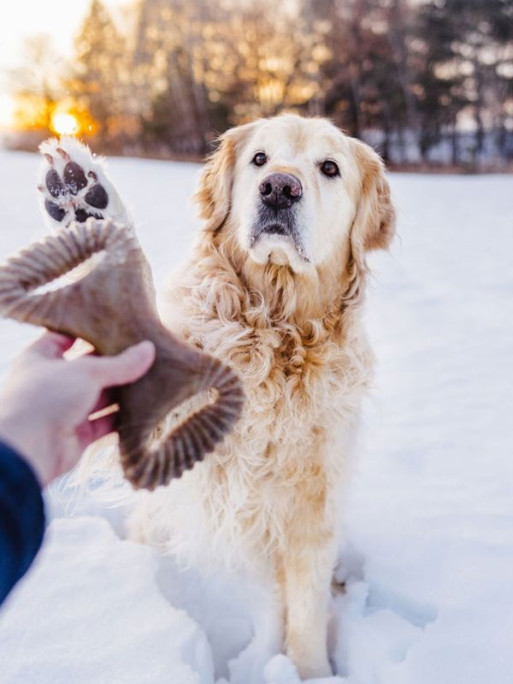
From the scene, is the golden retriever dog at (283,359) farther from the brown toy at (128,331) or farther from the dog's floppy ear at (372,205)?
the brown toy at (128,331)

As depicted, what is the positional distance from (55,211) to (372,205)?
1293 mm

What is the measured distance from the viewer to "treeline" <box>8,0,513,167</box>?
20.5 meters

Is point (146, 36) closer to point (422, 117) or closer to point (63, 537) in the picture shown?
point (422, 117)

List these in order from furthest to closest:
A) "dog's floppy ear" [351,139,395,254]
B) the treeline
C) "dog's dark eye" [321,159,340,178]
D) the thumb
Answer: the treeline → "dog's floppy ear" [351,139,395,254] → "dog's dark eye" [321,159,340,178] → the thumb

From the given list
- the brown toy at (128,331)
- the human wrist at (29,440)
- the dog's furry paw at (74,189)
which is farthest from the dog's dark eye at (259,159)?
the human wrist at (29,440)

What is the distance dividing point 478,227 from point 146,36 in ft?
72.4

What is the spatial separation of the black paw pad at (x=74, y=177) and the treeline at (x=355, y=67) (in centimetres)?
2010

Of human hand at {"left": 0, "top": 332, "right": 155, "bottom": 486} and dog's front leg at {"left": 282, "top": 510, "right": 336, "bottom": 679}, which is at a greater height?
human hand at {"left": 0, "top": 332, "right": 155, "bottom": 486}

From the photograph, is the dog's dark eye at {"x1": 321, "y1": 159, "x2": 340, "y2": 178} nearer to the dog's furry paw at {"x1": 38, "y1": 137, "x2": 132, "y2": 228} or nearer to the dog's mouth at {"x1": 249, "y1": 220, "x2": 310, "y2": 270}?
the dog's mouth at {"x1": 249, "y1": 220, "x2": 310, "y2": 270}

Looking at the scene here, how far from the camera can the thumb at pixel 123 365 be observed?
3.14 ft

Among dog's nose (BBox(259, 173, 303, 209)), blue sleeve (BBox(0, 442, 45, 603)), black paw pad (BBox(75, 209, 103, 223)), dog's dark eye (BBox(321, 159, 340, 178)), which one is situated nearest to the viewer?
blue sleeve (BBox(0, 442, 45, 603))

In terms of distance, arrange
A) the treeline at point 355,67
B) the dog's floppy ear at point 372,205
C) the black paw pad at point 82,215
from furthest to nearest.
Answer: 1. the treeline at point 355,67
2. the dog's floppy ear at point 372,205
3. the black paw pad at point 82,215

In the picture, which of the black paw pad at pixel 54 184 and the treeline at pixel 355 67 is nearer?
the black paw pad at pixel 54 184

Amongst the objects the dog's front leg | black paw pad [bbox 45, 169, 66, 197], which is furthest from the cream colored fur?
black paw pad [bbox 45, 169, 66, 197]
